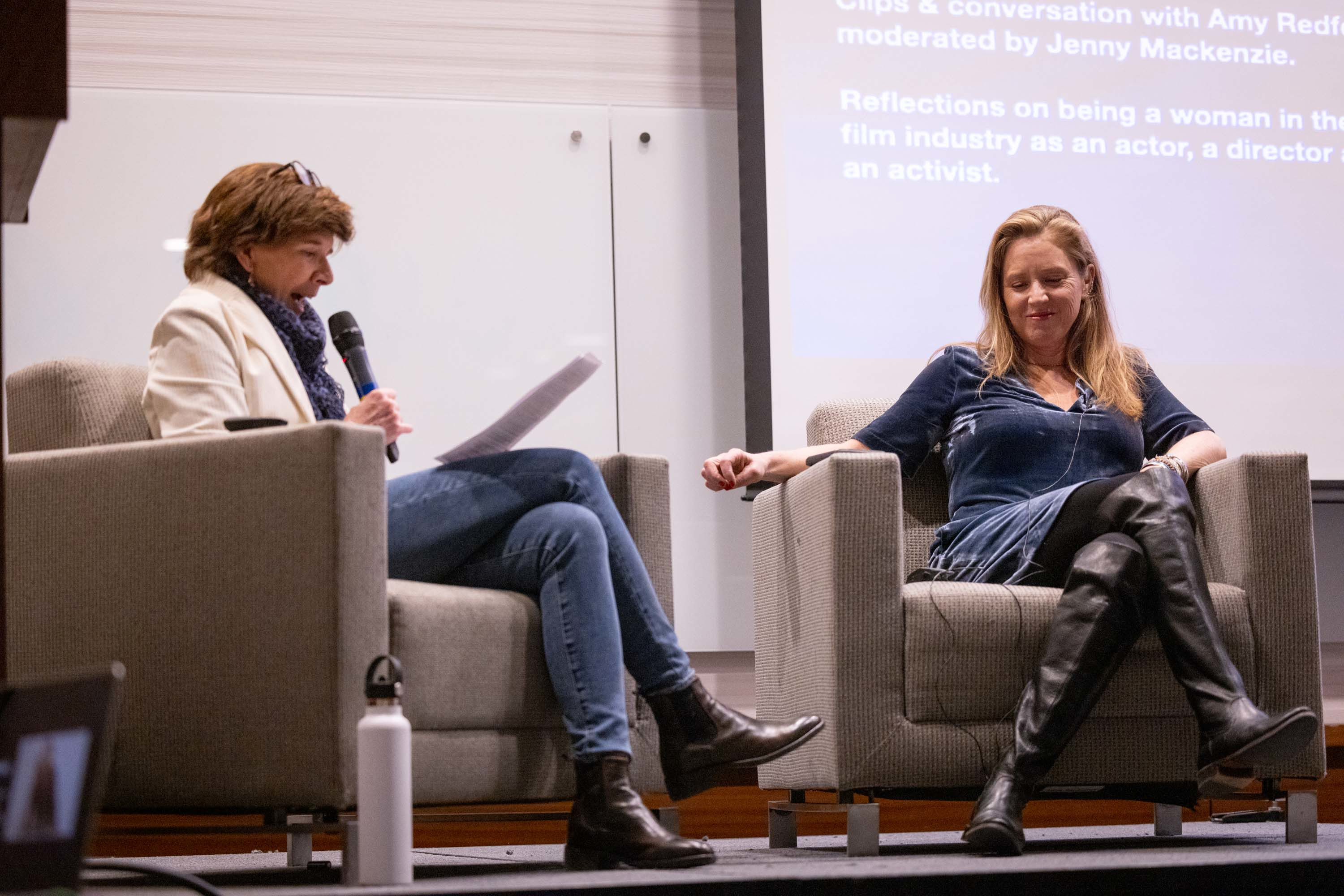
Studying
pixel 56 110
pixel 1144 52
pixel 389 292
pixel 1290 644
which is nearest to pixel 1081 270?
pixel 1290 644

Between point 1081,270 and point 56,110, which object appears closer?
point 56,110

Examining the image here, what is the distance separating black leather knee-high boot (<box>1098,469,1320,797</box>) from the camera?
195 centimetres

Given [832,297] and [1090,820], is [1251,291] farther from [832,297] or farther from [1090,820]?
[1090,820]

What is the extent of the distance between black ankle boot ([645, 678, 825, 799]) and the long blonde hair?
0.96 meters

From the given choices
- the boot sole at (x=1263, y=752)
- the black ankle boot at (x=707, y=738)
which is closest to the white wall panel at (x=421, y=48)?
the black ankle boot at (x=707, y=738)

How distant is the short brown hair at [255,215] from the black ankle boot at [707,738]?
885mm

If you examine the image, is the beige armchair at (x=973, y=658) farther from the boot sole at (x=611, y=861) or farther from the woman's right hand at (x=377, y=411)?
the woman's right hand at (x=377, y=411)

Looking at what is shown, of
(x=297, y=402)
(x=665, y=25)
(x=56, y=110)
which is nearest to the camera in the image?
(x=56, y=110)

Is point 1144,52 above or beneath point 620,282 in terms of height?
above

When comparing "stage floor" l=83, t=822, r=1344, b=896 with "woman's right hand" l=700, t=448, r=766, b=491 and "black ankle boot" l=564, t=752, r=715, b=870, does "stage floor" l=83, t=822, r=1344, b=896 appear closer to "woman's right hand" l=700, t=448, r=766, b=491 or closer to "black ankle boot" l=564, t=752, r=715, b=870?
"black ankle boot" l=564, t=752, r=715, b=870

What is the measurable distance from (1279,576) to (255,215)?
1.66 meters

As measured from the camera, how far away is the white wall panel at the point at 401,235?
3.32 metres

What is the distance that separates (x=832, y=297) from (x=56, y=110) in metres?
2.44

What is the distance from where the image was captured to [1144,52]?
373 cm
